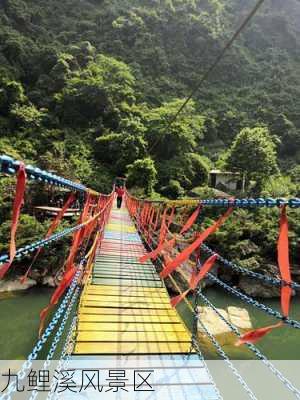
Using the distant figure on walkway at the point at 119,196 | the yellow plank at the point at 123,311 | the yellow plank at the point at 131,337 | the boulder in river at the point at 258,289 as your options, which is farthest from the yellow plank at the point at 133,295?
the distant figure on walkway at the point at 119,196

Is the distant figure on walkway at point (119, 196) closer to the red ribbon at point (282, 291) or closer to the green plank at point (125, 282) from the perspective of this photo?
the green plank at point (125, 282)

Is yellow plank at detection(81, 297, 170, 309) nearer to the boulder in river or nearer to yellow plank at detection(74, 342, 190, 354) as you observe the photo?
yellow plank at detection(74, 342, 190, 354)

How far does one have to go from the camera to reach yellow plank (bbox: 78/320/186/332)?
6.43 feet

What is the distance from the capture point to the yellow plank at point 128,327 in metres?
1.96

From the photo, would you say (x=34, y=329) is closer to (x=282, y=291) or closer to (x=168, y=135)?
(x=282, y=291)

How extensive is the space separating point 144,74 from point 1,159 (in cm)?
2338

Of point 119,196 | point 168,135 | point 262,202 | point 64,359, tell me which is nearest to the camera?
point 262,202

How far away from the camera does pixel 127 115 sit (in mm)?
14930

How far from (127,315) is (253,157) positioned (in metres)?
12.3

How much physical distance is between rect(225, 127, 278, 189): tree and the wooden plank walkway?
1102cm

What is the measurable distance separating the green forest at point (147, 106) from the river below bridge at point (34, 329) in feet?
5.81

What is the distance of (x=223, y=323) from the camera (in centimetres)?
599

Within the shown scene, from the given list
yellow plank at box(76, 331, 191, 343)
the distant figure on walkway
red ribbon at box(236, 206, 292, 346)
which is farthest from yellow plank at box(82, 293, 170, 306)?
the distant figure on walkway

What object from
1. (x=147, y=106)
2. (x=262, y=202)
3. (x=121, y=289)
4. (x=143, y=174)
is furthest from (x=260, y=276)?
(x=147, y=106)
